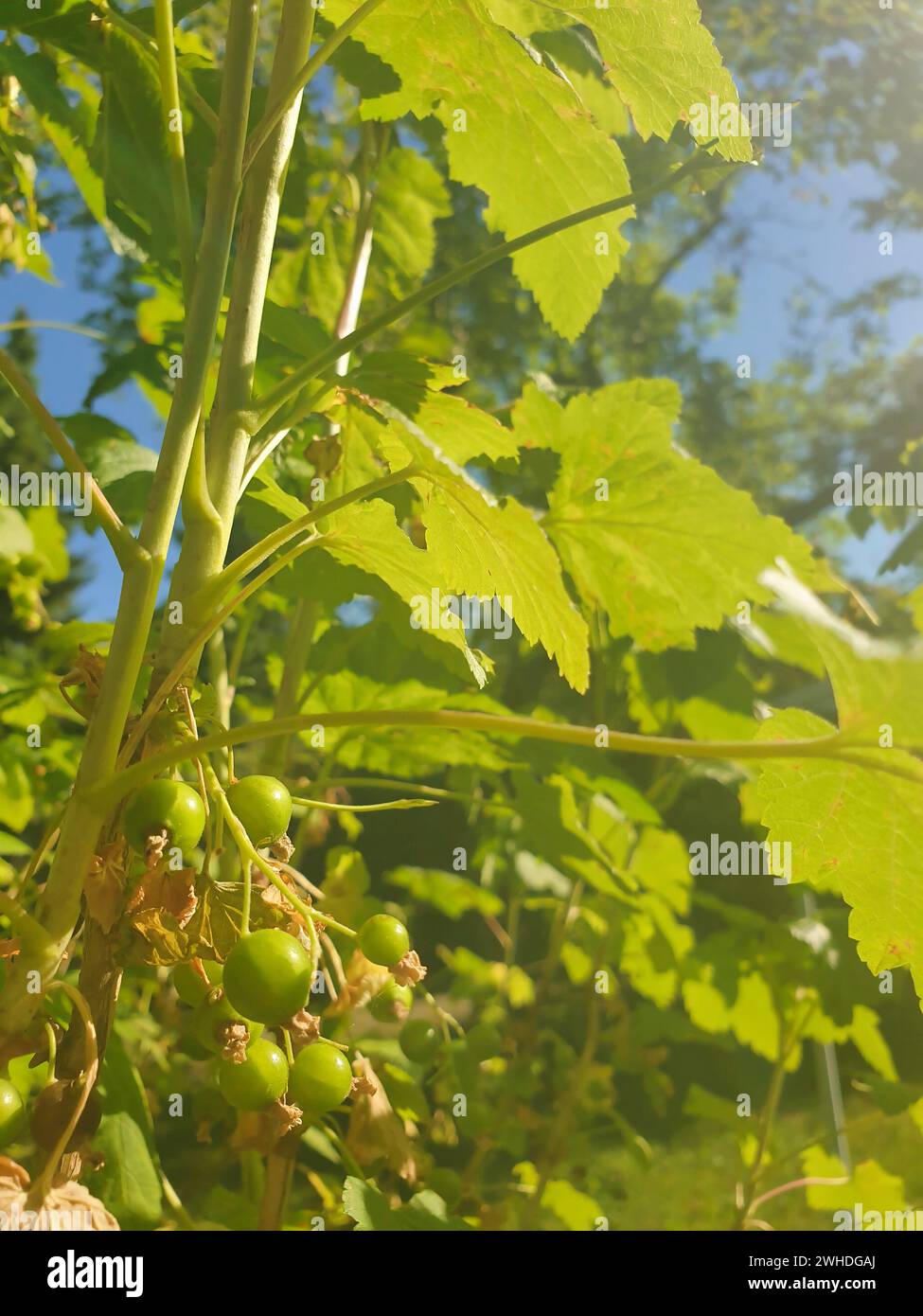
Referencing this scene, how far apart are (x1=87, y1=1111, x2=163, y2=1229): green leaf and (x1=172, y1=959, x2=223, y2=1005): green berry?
458 millimetres

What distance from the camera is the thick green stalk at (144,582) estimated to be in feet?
2.28

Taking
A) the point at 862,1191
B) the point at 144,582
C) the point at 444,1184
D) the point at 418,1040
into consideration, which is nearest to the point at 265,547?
the point at 144,582

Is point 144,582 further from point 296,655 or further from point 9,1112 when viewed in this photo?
point 296,655

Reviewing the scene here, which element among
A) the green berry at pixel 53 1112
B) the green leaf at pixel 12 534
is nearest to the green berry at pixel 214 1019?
the green berry at pixel 53 1112

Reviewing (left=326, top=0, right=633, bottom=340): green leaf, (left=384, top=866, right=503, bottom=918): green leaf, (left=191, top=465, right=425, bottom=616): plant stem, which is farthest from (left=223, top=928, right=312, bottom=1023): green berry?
(left=384, top=866, right=503, bottom=918): green leaf

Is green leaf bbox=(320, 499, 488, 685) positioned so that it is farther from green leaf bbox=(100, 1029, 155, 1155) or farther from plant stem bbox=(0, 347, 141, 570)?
green leaf bbox=(100, 1029, 155, 1155)

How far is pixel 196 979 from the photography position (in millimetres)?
821

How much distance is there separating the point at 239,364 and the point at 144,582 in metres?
0.22

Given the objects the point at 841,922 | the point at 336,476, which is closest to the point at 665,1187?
the point at 841,922

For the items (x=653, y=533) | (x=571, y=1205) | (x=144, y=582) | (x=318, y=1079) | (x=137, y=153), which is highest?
(x=137, y=153)

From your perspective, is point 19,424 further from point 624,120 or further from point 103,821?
point 103,821

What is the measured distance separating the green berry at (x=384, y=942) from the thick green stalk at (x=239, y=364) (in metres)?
0.29

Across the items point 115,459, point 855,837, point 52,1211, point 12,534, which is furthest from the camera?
point 12,534

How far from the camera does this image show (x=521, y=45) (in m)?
1.04
